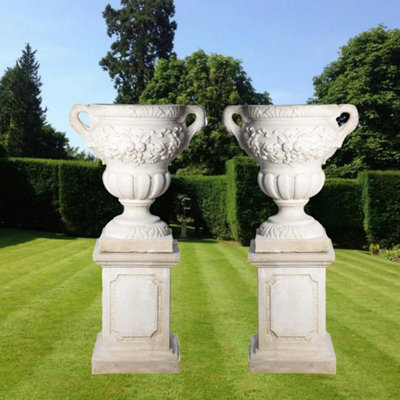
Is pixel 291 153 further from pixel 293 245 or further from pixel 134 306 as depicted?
pixel 134 306

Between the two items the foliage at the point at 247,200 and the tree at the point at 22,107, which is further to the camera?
the tree at the point at 22,107

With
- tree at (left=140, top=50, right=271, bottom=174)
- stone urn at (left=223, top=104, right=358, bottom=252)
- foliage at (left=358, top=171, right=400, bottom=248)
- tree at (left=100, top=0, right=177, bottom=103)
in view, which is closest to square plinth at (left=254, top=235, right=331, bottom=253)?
stone urn at (left=223, top=104, right=358, bottom=252)

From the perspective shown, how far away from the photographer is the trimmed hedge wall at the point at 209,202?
1378 centimetres

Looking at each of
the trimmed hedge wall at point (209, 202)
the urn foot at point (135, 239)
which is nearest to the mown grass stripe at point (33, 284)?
the urn foot at point (135, 239)

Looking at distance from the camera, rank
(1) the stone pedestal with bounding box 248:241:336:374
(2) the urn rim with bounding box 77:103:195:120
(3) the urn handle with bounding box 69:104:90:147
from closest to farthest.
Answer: (2) the urn rim with bounding box 77:103:195:120 → (3) the urn handle with bounding box 69:104:90:147 → (1) the stone pedestal with bounding box 248:241:336:374

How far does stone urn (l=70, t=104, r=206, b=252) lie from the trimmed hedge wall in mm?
9978

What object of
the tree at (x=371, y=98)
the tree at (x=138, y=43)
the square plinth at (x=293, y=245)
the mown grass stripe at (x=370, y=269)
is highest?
the tree at (x=138, y=43)

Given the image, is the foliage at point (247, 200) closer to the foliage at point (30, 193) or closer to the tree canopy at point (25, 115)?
the foliage at point (30, 193)

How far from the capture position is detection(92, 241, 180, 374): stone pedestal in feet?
12.6

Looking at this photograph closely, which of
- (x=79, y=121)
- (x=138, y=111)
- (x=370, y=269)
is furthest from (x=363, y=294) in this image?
(x=79, y=121)

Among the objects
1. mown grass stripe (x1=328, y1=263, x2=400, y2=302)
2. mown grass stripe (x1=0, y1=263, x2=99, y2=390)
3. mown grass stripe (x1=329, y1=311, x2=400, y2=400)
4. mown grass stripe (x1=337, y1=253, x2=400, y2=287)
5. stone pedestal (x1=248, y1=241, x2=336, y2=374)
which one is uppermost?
stone pedestal (x1=248, y1=241, x2=336, y2=374)

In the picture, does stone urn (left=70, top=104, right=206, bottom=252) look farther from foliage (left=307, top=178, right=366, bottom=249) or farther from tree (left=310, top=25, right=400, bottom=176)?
tree (left=310, top=25, right=400, bottom=176)

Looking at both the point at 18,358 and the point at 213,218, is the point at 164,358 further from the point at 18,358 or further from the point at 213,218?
the point at 213,218

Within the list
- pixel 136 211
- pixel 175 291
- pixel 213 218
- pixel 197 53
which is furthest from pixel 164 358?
pixel 197 53
